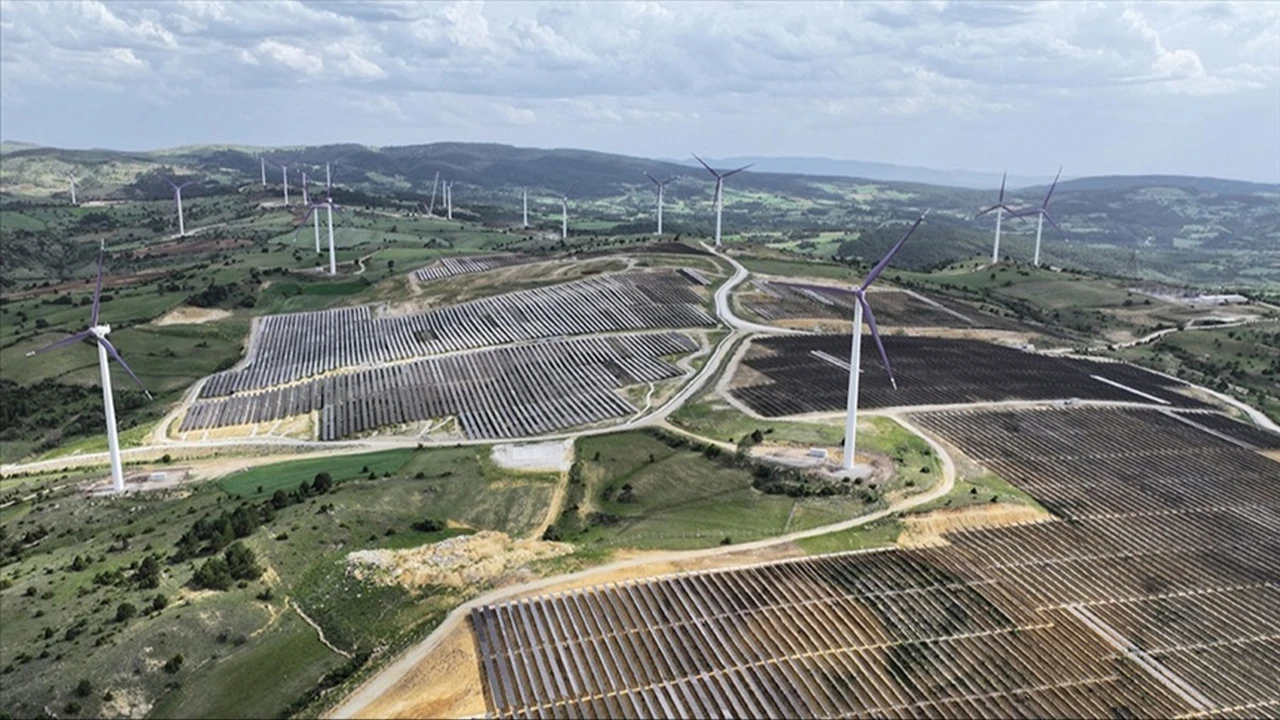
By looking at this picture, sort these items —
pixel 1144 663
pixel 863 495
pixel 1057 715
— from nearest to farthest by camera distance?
pixel 1057 715 < pixel 1144 663 < pixel 863 495

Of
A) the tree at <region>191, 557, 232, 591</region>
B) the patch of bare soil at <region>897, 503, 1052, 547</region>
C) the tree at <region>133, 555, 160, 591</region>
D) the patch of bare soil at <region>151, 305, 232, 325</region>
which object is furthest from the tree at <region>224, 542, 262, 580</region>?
the patch of bare soil at <region>151, 305, 232, 325</region>

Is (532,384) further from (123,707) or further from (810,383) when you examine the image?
(123,707)

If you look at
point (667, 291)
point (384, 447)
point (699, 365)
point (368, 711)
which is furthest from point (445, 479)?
point (667, 291)

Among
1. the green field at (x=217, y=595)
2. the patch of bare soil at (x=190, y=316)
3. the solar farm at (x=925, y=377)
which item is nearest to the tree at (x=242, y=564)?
the green field at (x=217, y=595)

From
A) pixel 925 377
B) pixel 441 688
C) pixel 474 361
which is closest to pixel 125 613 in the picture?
pixel 441 688

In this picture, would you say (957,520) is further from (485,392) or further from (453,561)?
(485,392)
